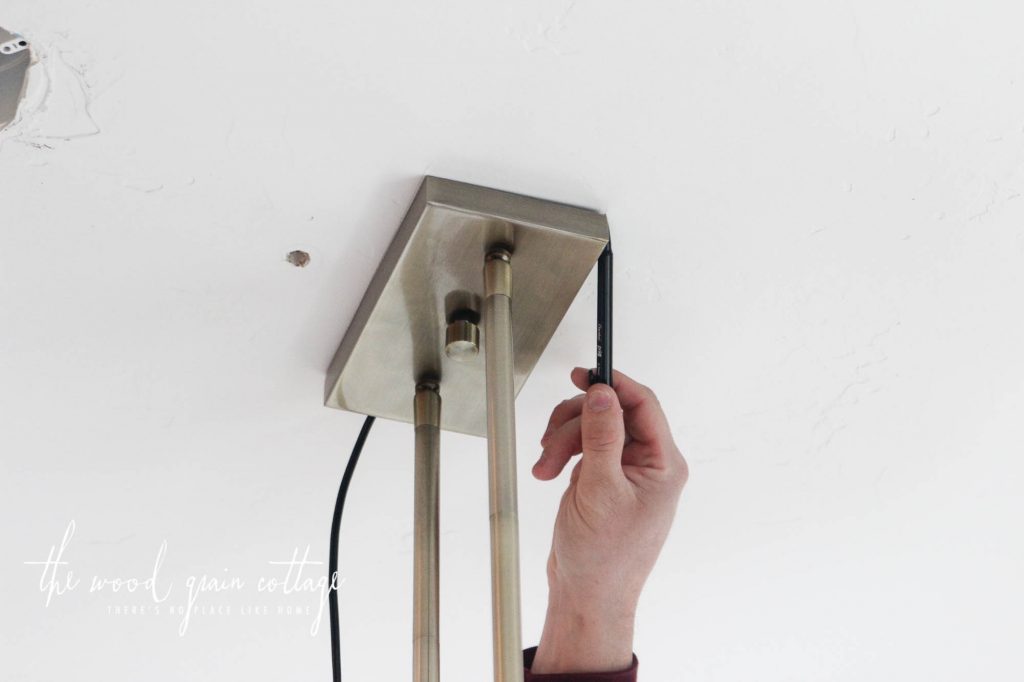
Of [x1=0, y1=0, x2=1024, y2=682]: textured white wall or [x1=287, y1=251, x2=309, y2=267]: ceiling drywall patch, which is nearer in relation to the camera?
[x1=0, y1=0, x2=1024, y2=682]: textured white wall

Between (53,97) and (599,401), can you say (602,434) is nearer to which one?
(599,401)

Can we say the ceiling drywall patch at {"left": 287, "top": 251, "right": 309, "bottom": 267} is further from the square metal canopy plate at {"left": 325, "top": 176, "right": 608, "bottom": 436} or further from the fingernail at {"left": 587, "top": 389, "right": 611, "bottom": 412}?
the fingernail at {"left": 587, "top": 389, "right": 611, "bottom": 412}

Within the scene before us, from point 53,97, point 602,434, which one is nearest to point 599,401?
point 602,434

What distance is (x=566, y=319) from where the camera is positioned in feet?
2.55

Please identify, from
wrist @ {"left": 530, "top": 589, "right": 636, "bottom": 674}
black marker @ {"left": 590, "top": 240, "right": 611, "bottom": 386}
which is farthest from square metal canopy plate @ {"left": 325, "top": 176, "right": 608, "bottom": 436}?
wrist @ {"left": 530, "top": 589, "right": 636, "bottom": 674}

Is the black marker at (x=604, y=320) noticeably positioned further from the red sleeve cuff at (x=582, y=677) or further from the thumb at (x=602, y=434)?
the red sleeve cuff at (x=582, y=677)

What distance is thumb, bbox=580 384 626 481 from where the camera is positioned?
2.21 ft

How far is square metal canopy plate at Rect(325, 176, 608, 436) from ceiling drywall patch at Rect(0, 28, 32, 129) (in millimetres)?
241

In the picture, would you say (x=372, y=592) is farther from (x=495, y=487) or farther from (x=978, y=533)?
(x=978, y=533)

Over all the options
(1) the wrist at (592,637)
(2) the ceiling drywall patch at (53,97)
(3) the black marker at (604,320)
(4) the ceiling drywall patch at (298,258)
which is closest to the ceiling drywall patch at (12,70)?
(2) the ceiling drywall patch at (53,97)

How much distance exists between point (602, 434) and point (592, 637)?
188 mm

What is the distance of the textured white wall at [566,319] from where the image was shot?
0.63m

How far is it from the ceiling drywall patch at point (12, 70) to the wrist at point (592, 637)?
499 mm

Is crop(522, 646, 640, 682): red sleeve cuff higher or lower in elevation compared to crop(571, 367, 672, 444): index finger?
lower
